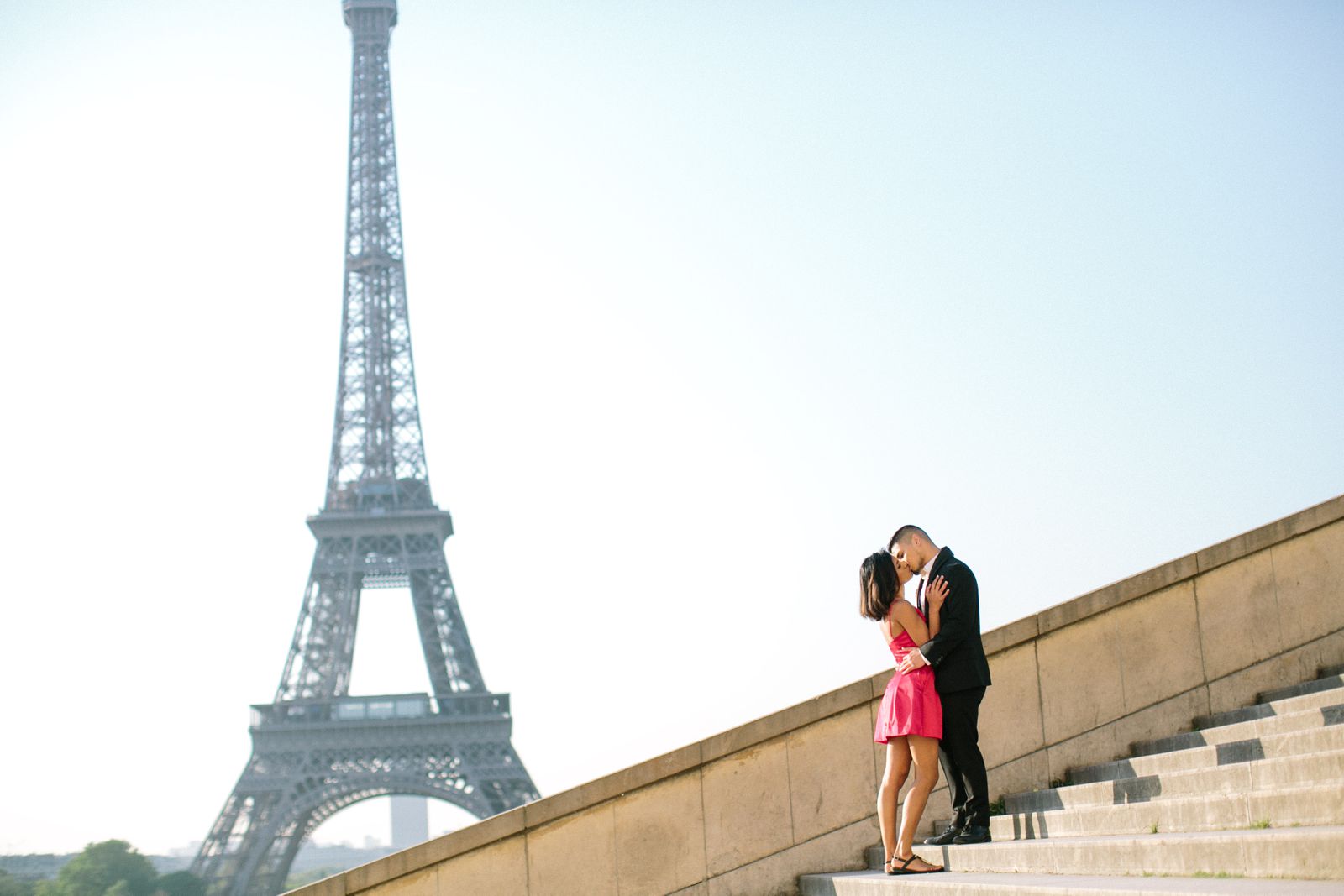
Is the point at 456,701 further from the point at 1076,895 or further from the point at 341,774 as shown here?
the point at 1076,895

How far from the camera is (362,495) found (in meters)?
58.8

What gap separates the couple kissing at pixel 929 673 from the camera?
7059 mm

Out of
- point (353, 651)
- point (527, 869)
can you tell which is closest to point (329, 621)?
point (353, 651)

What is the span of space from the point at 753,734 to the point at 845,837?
80 centimetres

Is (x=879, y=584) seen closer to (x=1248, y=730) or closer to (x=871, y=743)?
(x=871, y=743)

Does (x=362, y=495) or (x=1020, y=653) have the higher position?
(x=362, y=495)

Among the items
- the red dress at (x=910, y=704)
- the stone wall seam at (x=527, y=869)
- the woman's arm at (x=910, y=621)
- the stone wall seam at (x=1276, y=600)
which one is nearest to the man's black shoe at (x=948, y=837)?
the red dress at (x=910, y=704)

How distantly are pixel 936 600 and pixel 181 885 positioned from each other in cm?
5018

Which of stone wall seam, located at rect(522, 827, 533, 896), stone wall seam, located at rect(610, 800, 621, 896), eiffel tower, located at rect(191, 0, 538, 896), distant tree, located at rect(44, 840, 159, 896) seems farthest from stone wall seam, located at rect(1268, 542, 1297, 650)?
distant tree, located at rect(44, 840, 159, 896)

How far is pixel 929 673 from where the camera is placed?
716cm

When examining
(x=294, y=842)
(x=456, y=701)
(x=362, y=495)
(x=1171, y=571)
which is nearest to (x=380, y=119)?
(x=362, y=495)

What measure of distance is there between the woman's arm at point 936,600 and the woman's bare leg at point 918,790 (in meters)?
0.54

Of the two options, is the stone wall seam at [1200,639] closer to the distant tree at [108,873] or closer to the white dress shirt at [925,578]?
the white dress shirt at [925,578]

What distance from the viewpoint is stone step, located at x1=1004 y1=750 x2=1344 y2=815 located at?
6.08m
